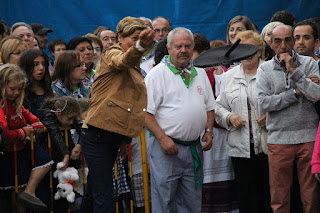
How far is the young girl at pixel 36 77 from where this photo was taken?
23.5 feet

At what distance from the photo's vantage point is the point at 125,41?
5883 mm

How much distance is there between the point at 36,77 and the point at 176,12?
184 inches

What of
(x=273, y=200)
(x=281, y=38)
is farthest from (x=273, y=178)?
(x=281, y=38)

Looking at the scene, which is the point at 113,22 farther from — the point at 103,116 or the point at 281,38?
the point at 103,116

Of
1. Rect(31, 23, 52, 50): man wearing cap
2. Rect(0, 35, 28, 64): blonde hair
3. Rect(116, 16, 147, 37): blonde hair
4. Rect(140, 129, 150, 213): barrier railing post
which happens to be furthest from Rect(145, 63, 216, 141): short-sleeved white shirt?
Rect(31, 23, 52, 50): man wearing cap

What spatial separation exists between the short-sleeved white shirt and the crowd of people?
0.01 meters

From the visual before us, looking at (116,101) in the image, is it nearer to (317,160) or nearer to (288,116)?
(317,160)

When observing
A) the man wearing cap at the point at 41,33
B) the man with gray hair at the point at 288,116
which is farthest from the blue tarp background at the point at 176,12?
the man with gray hair at the point at 288,116

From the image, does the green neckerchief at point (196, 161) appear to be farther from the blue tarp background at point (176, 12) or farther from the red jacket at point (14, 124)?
the blue tarp background at point (176, 12)

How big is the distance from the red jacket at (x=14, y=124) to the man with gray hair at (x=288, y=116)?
2569 millimetres

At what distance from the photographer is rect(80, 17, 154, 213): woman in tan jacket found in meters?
5.74

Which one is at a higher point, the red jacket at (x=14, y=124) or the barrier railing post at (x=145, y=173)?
the red jacket at (x=14, y=124)

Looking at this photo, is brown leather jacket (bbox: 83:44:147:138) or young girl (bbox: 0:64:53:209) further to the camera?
young girl (bbox: 0:64:53:209)

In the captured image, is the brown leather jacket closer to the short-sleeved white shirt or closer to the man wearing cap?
the short-sleeved white shirt
